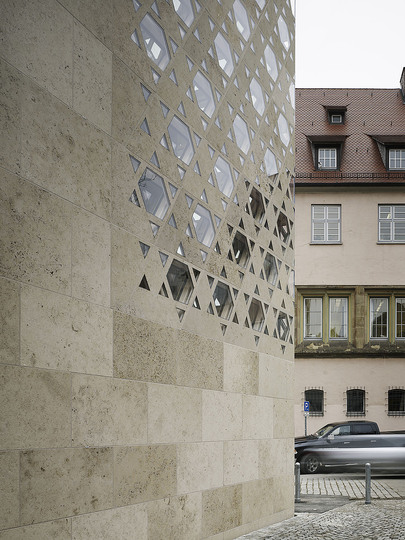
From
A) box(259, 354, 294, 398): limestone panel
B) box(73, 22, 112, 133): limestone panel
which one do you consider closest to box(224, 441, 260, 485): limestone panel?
box(259, 354, 294, 398): limestone panel

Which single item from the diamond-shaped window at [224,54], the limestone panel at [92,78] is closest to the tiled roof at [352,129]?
the diamond-shaped window at [224,54]

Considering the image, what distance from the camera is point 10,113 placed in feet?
17.5

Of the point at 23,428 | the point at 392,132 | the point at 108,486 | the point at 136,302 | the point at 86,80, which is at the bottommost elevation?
the point at 108,486

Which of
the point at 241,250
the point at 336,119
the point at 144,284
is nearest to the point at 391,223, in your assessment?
the point at 336,119

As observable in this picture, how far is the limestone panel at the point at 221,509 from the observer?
8.35 metres

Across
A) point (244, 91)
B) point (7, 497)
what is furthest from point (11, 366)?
point (244, 91)

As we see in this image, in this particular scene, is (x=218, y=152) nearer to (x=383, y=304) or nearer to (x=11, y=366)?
(x=11, y=366)

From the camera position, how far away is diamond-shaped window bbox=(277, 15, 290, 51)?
38.9 feet

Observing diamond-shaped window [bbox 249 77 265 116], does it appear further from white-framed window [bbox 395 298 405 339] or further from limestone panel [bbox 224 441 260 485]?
white-framed window [bbox 395 298 405 339]

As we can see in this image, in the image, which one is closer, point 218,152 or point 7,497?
point 7,497

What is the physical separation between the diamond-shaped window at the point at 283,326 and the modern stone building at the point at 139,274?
11 cm

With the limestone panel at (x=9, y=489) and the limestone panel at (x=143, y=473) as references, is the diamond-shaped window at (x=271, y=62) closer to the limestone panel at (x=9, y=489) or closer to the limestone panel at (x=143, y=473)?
the limestone panel at (x=143, y=473)

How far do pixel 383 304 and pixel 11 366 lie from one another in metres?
30.9

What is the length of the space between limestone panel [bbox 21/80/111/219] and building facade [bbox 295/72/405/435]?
28.1m
